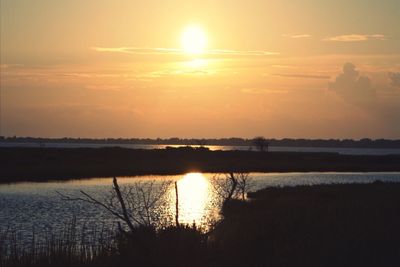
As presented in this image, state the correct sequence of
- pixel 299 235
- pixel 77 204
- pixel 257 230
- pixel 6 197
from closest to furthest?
pixel 299 235 → pixel 257 230 → pixel 77 204 → pixel 6 197

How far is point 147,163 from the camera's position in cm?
10125

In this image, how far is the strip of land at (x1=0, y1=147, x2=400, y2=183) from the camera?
7869 cm

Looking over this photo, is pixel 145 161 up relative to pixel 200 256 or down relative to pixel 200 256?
up

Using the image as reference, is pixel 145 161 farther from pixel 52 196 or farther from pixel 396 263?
pixel 396 263

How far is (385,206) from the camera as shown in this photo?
28609 mm

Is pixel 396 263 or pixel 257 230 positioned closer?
pixel 396 263

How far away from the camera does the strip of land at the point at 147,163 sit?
78688mm

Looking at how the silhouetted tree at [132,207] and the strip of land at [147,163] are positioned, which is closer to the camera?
the silhouetted tree at [132,207]

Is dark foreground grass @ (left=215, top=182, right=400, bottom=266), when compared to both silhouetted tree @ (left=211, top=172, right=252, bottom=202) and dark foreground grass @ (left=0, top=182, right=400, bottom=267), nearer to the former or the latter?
dark foreground grass @ (left=0, top=182, right=400, bottom=267)

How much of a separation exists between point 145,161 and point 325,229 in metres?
86.0

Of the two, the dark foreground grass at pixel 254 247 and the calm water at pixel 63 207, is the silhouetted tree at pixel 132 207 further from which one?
the calm water at pixel 63 207

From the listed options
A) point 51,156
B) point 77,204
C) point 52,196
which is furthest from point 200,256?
point 51,156

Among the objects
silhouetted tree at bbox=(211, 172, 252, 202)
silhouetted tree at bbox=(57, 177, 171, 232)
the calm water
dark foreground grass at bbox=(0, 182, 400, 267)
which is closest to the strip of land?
the calm water

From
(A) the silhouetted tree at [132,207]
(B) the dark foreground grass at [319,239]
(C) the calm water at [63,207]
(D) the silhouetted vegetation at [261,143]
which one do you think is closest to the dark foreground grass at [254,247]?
(B) the dark foreground grass at [319,239]
